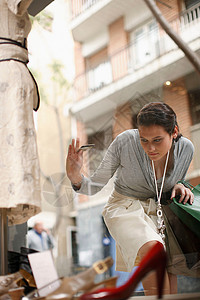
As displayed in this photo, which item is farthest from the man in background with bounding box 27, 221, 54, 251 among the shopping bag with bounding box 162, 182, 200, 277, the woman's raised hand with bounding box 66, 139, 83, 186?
the shopping bag with bounding box 162, 182, 200, 277

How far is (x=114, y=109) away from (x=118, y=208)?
1.76 feet

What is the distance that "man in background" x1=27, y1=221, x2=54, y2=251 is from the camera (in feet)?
7.80

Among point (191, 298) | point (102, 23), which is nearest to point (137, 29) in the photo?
point (102, 23)

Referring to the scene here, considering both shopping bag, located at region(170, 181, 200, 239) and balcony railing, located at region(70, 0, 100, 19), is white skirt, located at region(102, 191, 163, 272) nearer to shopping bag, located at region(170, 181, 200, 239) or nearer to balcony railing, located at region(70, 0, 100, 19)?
shopping bag, located at region(170, 181, 200, 239)

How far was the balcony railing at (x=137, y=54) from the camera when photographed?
1.99 metres

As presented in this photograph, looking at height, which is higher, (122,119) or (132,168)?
(122,119)

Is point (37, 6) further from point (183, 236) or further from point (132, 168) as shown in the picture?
point (183, 236)

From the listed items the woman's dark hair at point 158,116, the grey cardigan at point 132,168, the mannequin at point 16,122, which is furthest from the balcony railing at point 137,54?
the mannequin at point 16,122

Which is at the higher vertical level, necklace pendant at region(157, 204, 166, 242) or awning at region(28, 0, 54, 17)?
awning at region(28, 0, 54, 17)

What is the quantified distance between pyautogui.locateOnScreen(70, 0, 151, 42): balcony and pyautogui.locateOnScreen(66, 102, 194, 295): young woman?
59 cm

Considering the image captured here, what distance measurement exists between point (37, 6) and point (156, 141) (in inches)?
42.7

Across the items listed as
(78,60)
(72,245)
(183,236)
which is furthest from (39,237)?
(78,60)

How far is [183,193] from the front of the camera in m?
1.86

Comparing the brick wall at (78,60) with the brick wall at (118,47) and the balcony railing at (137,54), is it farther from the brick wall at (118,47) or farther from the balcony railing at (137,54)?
the brick wall at (118,47)
